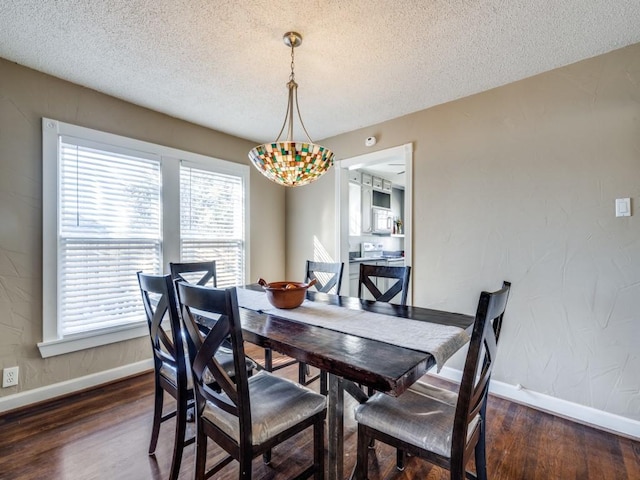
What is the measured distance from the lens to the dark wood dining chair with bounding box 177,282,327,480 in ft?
3.70

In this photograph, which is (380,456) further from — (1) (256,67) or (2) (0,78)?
(2) (0,78)

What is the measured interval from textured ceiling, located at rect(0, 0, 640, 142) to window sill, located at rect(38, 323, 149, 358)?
203cm

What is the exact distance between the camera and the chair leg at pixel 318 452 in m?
1.32

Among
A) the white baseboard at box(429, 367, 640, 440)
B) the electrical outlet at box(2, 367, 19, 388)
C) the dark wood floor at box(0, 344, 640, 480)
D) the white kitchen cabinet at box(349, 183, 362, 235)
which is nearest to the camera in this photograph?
the dark wood floor at box(0, 344, 640, 480)

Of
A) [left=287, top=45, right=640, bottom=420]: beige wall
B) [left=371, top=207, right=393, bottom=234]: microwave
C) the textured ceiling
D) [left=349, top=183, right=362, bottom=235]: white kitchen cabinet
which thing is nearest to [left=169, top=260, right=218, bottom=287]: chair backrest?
the textured ceiling

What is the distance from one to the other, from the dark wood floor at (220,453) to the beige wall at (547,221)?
366 mm

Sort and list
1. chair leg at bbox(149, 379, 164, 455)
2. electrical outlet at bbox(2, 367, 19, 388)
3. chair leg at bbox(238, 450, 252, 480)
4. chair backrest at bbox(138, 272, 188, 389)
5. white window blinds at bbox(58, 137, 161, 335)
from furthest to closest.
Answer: white window blinds at bbox(58, 137, 161, 335) < electrical outlet at bbox(2, 367, 19, 388) < chair leg at bbox(149, 379, 164, 455) < chair backrest at bbox(138, 272, 188, 389) < chair leg at bbox(238, 450, 252, 480)

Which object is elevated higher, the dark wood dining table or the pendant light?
the pendant light

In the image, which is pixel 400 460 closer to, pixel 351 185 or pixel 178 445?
pixel 178 445

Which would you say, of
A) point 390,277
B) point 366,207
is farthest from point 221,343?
point 366,207

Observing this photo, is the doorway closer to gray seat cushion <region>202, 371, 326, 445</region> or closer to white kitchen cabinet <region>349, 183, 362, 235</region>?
white kitchen cabinet <region>349, 183, 362, 235</region>

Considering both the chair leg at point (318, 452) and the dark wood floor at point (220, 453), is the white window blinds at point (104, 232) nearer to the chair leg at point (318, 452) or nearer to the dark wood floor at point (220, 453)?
the dark wood floor at point (220, 453)

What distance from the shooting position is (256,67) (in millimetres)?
2219

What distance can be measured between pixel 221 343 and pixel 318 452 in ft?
2.20
